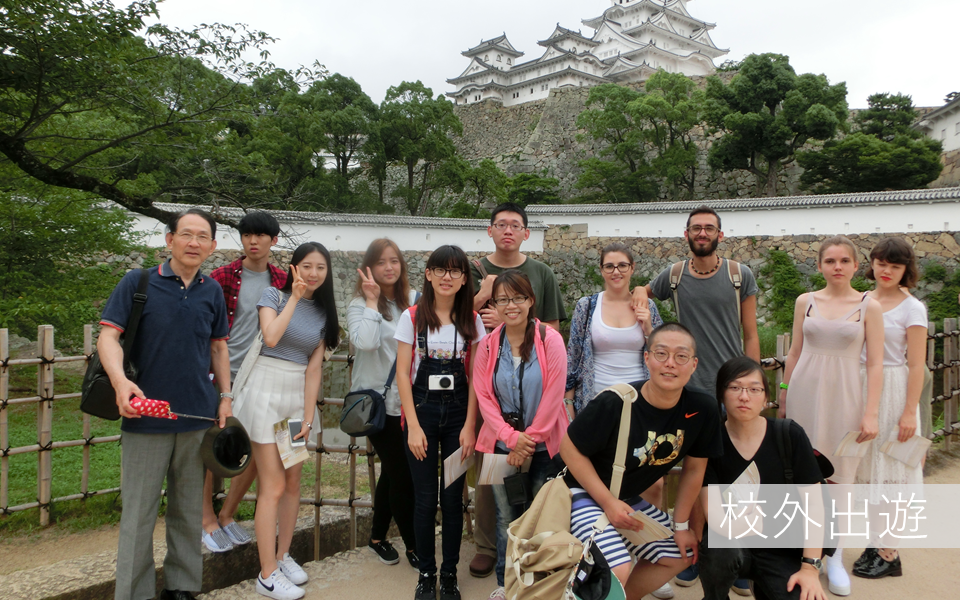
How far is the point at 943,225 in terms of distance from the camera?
10.3 m

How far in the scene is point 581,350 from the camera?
2.43m

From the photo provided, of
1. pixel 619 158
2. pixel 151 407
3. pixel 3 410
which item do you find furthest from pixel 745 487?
pixel 619 158

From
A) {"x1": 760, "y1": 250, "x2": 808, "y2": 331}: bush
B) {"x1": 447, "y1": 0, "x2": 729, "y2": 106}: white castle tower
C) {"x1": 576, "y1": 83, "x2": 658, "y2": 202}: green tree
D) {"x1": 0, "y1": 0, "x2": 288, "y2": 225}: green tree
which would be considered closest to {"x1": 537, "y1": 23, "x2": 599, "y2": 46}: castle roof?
{"x1": 447, "y1": 0, "x2": 729, "y2": 106}: white castle tower

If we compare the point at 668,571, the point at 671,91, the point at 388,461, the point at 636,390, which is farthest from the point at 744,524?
the point at 671,91

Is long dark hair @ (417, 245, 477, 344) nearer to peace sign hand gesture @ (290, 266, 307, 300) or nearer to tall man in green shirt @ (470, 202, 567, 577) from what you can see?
tall man in green shirt @ (470, 202, 567, 577)

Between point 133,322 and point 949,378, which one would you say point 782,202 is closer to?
point 949,378

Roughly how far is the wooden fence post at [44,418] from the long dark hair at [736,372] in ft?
10.3

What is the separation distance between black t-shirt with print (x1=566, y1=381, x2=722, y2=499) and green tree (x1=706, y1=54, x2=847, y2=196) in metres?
16.1

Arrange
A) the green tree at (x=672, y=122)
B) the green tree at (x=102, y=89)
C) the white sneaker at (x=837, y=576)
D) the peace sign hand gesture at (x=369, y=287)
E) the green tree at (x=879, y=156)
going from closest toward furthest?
1. the white sneaker at (x=837, y=576)
2. the peace sign hand gesture at (x=369, y=287)
3. the green tree at (x=102, y=89)
4. the green tree at (x=879, y=156)
5. the green tree at (x=672, y=122)

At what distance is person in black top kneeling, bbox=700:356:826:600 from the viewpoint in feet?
6.08

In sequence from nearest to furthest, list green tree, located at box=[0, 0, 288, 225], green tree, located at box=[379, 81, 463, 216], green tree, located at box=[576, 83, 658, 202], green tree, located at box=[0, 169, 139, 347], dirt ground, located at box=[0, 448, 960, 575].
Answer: dirt ground, located at box=[0, 448, 960, 575]
green tree, located at box=[0, 0, 288, 225]
green tree, located at box=[0, 169, 139, 347]
green tree, located at box=[379, 81, 463, 216]
green tree, located at box=[576, 83, 658, 202]

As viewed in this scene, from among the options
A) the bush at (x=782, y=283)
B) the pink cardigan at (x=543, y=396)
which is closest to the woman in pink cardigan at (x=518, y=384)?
the pink cardigan at (x=543, y=396)

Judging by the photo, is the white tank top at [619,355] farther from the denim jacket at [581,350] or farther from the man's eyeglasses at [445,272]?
the man's eyeglasses at [445,272]

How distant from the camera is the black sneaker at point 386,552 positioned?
254 cm
